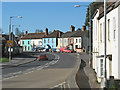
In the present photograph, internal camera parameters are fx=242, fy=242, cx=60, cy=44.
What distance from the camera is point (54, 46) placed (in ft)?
369

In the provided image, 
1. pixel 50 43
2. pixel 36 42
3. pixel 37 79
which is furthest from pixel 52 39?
pixel 37 79

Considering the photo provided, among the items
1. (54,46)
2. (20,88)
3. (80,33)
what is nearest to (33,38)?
(54,46)

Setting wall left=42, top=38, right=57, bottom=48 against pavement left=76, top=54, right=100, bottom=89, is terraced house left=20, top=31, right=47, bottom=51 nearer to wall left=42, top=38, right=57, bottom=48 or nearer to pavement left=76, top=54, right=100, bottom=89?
wall left=42, top=38, right=57, bottom=48

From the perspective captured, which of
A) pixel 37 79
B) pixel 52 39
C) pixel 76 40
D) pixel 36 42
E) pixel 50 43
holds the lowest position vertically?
pixel 37 79

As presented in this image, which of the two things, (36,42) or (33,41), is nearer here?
(36,42)

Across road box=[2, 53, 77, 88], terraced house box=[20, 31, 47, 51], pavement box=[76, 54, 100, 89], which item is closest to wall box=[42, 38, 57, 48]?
terraced house box=[20, 31, 47, 51]

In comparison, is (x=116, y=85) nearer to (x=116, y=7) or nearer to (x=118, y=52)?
(x=118, y=52)

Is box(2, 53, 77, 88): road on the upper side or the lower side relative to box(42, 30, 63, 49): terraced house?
lower

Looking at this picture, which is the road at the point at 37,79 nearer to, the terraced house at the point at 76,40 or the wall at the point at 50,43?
the terraced house at the point at 76,40

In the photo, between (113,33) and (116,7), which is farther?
(113,33)

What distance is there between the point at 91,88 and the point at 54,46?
321ft

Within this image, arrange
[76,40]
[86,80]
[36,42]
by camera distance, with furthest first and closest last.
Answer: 1. [36,42]
2. [76,40]
3. [86,80]

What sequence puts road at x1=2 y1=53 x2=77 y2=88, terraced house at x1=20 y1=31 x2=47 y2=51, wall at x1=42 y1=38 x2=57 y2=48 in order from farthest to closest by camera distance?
terraced house at x1=20 y1=31 x2=47 y2=51
wall at x1=42 y1=38 x2=57 y2=48
road at x1=2 y1=53 x2=77 y2=88

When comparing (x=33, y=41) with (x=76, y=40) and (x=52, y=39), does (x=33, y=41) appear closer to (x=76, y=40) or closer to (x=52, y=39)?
(x=52, y=39)
